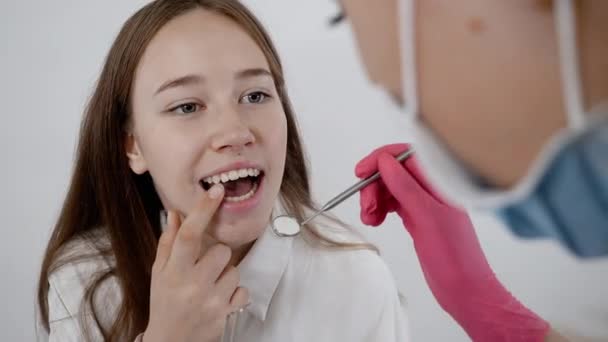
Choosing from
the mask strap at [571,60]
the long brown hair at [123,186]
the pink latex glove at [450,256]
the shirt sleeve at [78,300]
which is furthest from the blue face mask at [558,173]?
the shirt sleeve at [78,300]

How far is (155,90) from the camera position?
1.25 m

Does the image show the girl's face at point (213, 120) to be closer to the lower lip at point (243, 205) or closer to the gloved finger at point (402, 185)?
the lower lip at point (243, 205)

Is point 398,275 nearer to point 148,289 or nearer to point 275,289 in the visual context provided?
point 275,289

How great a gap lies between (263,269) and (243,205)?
0.21m

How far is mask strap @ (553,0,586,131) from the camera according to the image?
589 mm

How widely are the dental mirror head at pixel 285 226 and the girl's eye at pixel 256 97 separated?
265mm

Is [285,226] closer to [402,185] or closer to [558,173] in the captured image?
[402,185]

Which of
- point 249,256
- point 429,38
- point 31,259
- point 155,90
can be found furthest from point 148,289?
point 429,38

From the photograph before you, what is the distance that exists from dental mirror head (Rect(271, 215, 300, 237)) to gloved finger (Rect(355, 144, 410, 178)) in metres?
0.22

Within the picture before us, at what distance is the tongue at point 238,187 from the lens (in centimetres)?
129

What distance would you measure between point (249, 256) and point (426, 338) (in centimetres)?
68

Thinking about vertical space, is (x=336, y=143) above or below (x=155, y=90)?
below

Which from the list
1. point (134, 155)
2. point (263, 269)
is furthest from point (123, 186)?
point (263, 269)

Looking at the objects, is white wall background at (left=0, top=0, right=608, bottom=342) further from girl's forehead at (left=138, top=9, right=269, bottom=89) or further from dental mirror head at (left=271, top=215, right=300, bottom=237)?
girl's forehead at (left=138, top=9, right=269, bottom=89)
